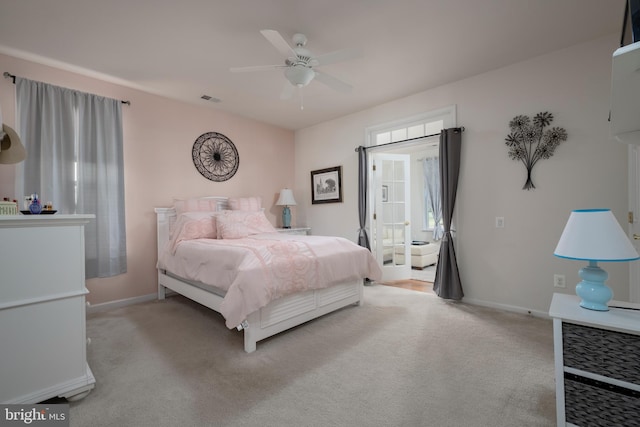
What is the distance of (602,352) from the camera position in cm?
128

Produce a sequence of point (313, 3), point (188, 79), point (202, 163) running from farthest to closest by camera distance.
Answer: point (202, 163) < point (188, 79) < point (313, 3)

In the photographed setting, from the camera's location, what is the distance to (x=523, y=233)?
2988mm

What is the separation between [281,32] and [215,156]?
7.64 feet

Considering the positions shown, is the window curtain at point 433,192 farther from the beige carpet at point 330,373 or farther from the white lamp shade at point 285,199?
the beige carpet at point 330,373

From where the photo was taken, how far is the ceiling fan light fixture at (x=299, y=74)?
2.45 metres

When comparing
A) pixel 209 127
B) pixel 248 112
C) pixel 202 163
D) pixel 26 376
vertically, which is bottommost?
pixel 26 376

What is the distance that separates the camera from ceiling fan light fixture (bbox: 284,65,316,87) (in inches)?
96.3

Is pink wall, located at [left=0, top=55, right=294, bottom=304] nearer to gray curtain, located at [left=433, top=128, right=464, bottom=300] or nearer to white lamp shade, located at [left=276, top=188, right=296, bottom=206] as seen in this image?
white lamp shade, located at [left=276, top=188, right=296, bottom=206]

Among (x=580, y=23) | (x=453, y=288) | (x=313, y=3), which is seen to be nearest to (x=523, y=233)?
(x=453, y=288)

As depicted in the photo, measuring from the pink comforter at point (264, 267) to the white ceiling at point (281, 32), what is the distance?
186 cm

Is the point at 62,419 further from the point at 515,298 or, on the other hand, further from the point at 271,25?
the point at 515,298

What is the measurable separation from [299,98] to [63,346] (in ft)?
11.2

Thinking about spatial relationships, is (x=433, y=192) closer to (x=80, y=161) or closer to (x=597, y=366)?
(x=597, y=366)

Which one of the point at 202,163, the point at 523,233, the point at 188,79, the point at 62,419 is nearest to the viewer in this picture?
the point at 62,419
